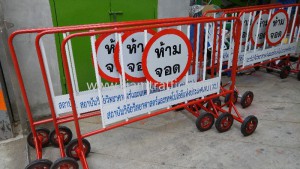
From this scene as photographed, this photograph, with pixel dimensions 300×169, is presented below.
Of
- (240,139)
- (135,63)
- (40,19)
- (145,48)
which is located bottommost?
(240,139)

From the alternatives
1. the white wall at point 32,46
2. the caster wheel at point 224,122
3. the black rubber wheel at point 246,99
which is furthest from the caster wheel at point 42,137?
the black rubber wheel at point 246,99

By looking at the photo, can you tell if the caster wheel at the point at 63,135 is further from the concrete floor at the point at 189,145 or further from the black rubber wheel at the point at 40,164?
the black rubber wheel at the point at 40,164

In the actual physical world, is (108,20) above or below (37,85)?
above

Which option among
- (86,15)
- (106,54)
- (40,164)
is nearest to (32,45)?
(86,15)

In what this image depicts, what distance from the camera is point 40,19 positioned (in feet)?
11.2

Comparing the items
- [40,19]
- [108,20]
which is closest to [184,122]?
[108,20]

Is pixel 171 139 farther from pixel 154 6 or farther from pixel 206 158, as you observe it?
pixel 154 6

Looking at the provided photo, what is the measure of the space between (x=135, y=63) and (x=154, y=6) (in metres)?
1.92

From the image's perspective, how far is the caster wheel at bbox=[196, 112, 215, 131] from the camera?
3389mm

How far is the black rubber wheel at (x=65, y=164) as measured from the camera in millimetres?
2470

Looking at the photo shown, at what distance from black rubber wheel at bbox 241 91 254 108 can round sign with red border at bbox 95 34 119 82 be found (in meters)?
Result: 2.43

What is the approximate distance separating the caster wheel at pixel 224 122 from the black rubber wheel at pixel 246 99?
0.79 meters

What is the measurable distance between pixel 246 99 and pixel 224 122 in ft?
3.17

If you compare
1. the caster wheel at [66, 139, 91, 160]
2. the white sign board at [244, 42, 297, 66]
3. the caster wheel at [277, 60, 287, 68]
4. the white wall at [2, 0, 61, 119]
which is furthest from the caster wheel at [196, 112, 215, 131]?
the caster wheel at [277, 60, 287, 68]
